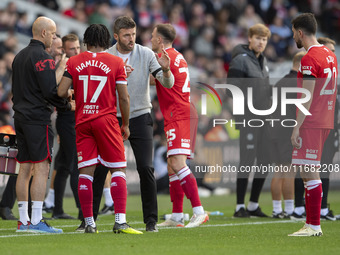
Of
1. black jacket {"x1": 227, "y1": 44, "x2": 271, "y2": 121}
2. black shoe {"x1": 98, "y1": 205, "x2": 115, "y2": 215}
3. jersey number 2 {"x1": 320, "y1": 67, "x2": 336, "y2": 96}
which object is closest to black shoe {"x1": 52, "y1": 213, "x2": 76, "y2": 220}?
black shoe {"x1": 98, "y1": 205, "x2": 115, "y2": 215}

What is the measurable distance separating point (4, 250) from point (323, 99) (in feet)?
11.8

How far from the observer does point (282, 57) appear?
77.2ft

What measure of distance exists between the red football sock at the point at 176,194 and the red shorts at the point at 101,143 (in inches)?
64.8

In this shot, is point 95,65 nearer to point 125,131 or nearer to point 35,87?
point 125,131

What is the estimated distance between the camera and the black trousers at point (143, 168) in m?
8.11

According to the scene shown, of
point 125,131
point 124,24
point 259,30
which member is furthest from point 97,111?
point 259,30

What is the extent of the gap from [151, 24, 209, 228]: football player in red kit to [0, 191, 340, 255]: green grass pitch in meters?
0.35

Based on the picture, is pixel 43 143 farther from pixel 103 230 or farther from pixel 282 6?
pixel 282 6

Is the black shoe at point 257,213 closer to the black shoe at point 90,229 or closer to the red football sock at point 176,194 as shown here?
the red football sock at point 176,194

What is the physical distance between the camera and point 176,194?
9.11 meters

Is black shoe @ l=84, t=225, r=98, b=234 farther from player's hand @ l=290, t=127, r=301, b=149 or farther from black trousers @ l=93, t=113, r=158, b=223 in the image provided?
player's hand @ l=290, t=127, r=301, b=149

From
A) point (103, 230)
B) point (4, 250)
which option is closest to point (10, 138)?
point (103, 230)

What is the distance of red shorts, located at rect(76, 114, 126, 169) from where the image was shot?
7.48 metres

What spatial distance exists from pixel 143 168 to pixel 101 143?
77 centimetres
